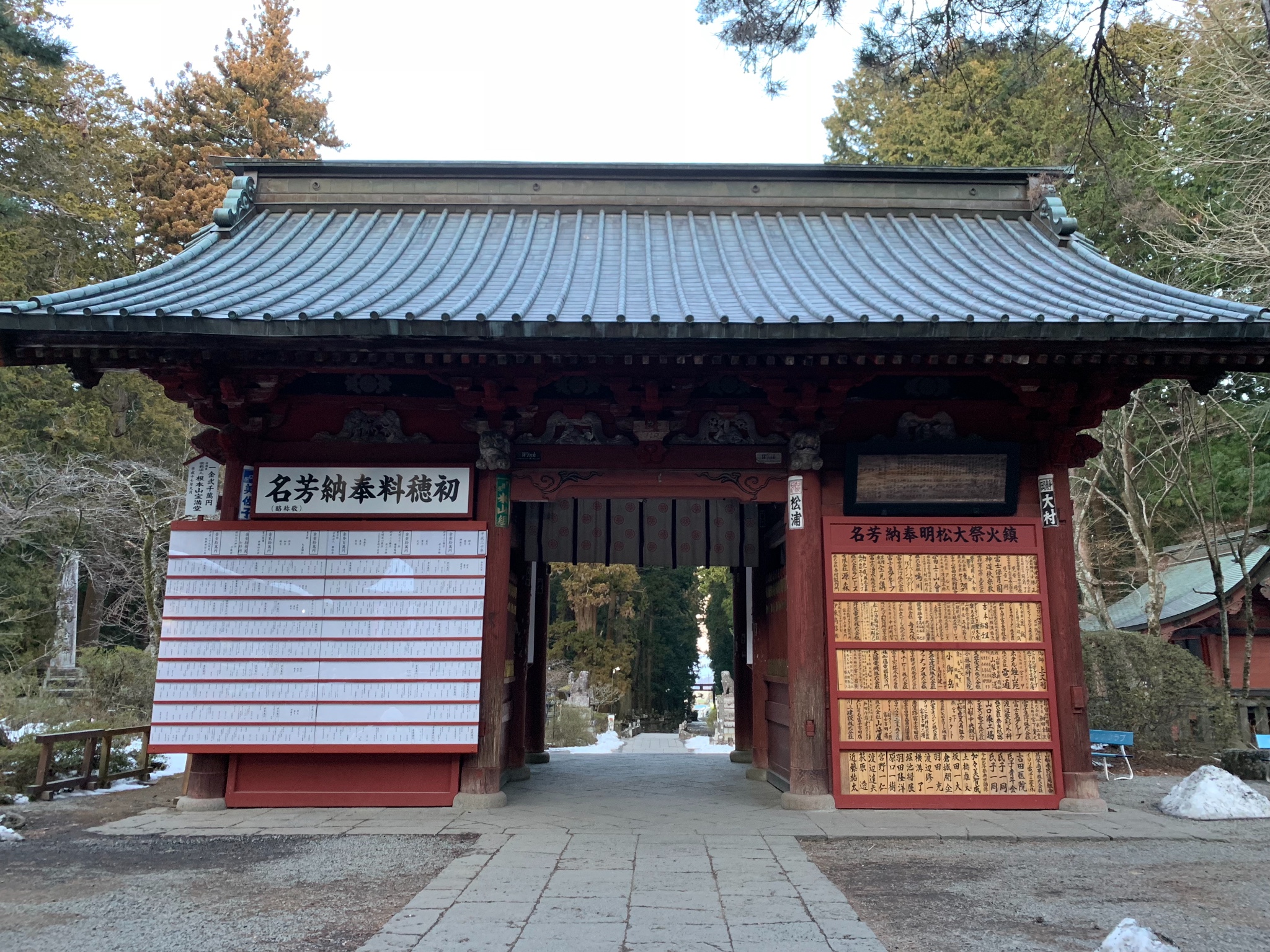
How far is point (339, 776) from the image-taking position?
6.77 m

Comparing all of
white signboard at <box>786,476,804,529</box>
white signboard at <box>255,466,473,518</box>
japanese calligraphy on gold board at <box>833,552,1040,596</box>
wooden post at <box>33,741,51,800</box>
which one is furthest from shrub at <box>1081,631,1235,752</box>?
wooden post at <box>33,741,51,800</box>

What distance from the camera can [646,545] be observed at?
10.4m

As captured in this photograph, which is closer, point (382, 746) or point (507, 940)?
point (507, 940)

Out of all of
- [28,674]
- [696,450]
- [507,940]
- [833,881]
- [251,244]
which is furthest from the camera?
[28,674]

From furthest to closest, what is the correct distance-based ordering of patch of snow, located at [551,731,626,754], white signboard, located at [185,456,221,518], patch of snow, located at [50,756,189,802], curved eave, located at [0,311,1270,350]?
patch of snow, located at [551,731,626,754], patch of snow, located at [50,756,189,802], white signboard, located at [185,456,221,518], curved eave, located at [0,311,1270,350]

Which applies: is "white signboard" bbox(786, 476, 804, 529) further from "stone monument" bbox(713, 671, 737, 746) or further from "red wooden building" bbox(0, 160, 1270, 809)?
"stone monument" bbox(713, 671, 737, 746)

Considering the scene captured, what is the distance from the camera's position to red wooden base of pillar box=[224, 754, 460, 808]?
6.73 meters

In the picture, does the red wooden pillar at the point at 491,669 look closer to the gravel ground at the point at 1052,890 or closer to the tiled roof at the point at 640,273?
the tiled roof at the point at 640,273

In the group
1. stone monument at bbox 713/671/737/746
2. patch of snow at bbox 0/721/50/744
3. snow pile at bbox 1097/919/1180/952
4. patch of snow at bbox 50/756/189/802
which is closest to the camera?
snow pile at bbox 1097/919/1180/952

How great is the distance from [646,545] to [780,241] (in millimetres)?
4075

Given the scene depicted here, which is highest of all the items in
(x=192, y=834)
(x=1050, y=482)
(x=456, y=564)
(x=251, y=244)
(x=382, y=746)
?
(x=251, y=244)

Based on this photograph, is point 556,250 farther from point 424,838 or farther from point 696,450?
point 424,838

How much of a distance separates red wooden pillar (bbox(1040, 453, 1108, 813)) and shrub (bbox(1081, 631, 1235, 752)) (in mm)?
5042

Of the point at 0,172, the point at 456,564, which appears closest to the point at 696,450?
the point at 456,564
